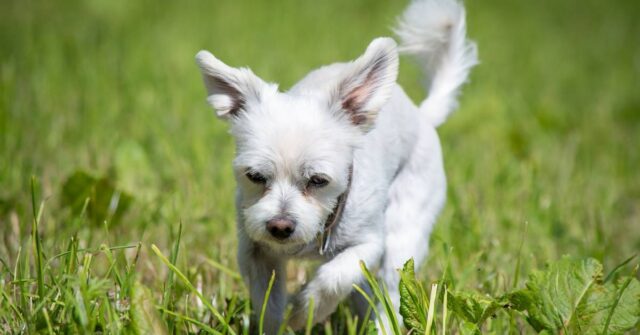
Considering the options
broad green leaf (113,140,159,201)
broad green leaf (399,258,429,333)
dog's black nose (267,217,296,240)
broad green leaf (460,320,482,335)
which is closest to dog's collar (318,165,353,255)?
dog's black nose (267,217,296,240)

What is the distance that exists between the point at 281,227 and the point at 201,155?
208 cm

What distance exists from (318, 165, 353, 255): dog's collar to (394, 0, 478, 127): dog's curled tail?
3.08 feet

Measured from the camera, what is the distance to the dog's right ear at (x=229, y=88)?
260 cm

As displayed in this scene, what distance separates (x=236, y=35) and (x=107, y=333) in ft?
19.7

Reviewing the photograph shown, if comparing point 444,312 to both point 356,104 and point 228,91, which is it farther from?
point 228,91

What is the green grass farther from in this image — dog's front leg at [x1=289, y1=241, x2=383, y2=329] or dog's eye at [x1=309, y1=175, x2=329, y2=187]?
dog's eye at [x1=309, y1=175, x2=329, y2=187]

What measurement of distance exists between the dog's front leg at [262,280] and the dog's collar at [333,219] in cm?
17

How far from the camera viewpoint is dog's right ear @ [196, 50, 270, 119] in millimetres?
2599

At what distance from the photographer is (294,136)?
2.51 m

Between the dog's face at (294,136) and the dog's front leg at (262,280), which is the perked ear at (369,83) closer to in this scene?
the dog's face at (294,136)

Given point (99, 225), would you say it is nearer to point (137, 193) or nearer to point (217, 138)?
point (137, 193)

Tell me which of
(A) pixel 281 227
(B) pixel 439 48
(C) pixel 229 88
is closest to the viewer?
(A) pixel 281 227

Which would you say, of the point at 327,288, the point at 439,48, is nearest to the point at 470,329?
the point at 327,288

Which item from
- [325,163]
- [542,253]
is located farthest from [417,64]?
[325,163]
